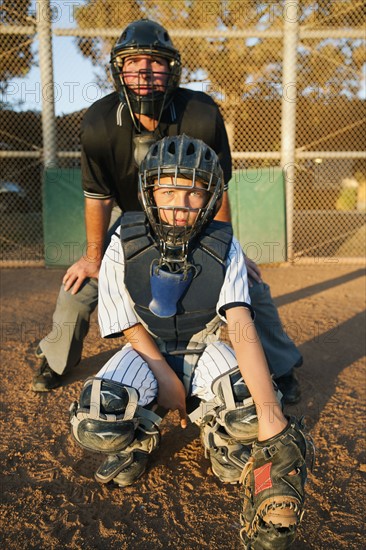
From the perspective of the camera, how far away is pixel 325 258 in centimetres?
611

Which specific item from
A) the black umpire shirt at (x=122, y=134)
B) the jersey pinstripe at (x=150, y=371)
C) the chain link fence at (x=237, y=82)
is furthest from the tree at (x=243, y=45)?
the jersey pinstripe at (x=150, y=371)

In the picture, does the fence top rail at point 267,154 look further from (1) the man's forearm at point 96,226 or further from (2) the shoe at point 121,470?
(2) the shoe at point 121,470

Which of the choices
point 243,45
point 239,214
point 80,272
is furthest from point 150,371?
point 243,45

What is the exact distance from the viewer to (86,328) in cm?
287

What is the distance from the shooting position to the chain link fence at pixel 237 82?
5676 millimetres

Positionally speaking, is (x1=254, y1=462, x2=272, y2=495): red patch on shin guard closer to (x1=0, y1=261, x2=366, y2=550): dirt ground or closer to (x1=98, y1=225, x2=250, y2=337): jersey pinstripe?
(x1=0, y1=261, x2=366, y2=550): dirt ground

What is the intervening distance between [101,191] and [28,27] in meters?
3.78

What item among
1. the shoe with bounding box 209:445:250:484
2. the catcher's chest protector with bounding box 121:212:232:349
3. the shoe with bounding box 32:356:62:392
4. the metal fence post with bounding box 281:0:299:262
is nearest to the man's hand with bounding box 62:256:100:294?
the shoe with bounding box 32:356:62:392

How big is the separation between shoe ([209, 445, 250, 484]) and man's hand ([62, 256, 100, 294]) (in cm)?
116

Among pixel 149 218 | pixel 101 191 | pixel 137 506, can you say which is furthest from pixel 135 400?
pixel 101 191

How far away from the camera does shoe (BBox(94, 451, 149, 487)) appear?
6.46 ft

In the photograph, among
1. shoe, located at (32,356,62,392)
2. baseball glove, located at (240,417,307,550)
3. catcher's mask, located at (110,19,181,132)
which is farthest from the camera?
shoe, located at (32,356,62,392)

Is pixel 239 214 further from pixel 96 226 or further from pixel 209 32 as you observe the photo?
pixel 96 226

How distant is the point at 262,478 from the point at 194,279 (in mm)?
766
